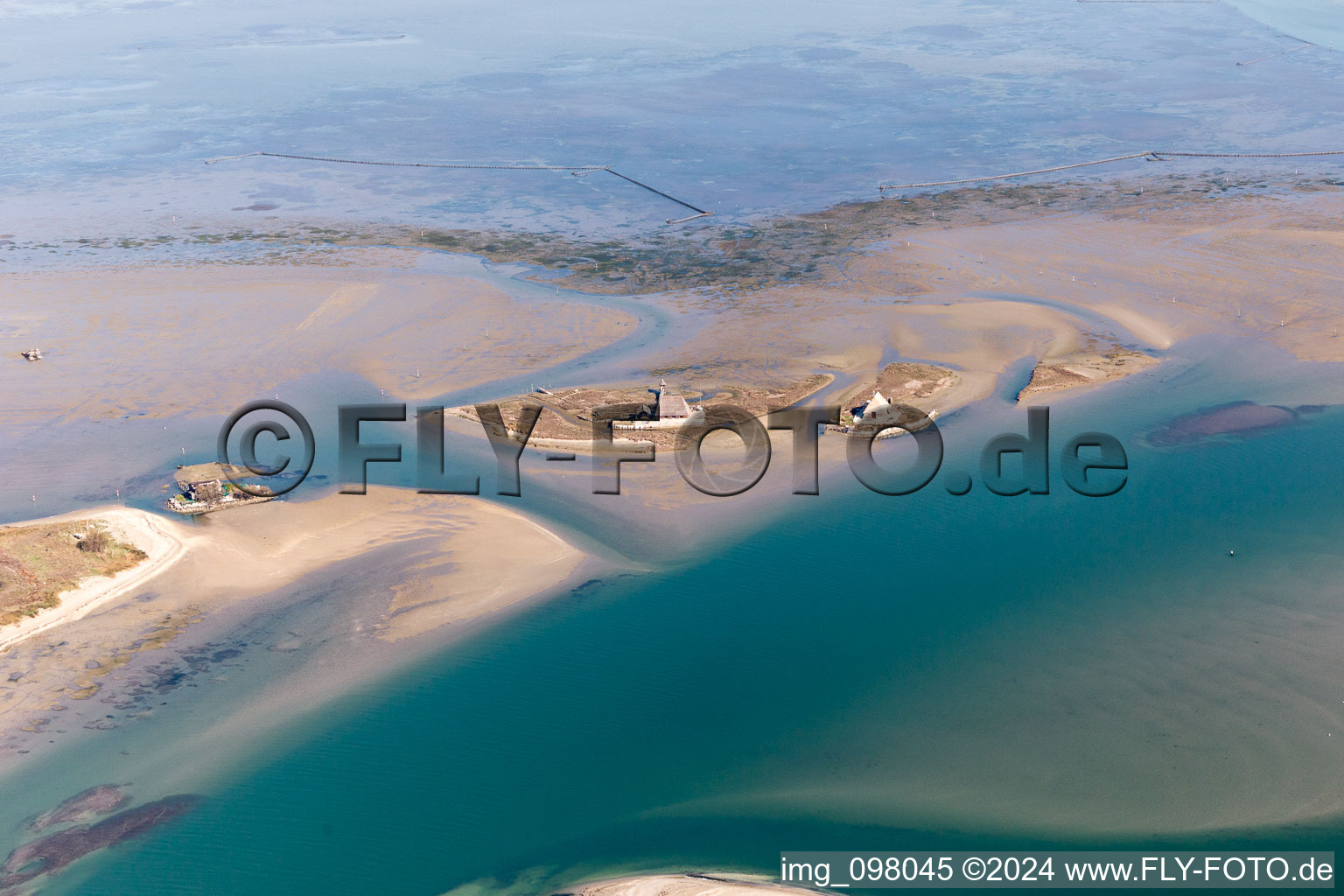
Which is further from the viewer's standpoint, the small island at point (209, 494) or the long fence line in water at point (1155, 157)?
the long fence line in water at point (1155, 157)

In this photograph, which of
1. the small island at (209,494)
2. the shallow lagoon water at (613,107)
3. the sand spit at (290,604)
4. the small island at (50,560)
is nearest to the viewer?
the sand spit at (290,604)

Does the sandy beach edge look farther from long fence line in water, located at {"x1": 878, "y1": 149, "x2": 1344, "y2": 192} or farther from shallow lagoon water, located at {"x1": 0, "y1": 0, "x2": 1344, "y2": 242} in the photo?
long fence line in water, located at {"x1": 878, "y1": 149, "x2": 1344, "y2": 192}

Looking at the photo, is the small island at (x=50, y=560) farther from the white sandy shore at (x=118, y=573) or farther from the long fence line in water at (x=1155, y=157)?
the long fence line in water at (x=1155, y=157)

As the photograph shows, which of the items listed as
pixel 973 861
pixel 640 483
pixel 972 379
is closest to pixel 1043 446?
pixel 972 379

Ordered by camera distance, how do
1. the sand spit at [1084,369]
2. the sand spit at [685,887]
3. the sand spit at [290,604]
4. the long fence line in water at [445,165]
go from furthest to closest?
1. the long fence line in water at [445,165]
2. the sand spit at [1084,369]
3. the sand spit at [290,604]
4. the sand spit at [685,887]

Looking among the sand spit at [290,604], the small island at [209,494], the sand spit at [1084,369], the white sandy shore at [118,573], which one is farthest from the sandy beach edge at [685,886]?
the sand spit at [1084,369]

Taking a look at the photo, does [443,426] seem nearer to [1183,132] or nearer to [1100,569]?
[1100,569]

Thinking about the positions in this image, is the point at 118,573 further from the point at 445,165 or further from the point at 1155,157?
the point at 1155,157

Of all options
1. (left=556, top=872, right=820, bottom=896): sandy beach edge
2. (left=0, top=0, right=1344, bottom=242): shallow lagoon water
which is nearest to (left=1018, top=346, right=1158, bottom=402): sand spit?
(left=0, top=0, right=1344, bottom=242): shallow lagoon water
